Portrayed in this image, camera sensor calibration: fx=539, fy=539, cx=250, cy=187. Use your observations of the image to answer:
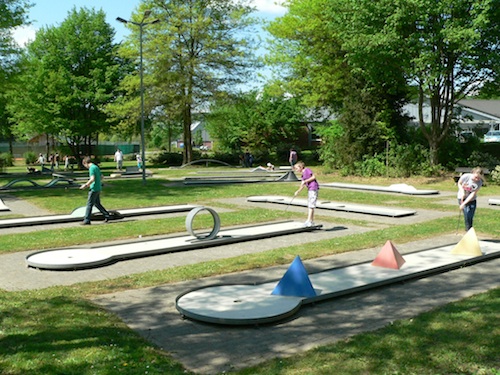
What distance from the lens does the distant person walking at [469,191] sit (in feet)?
36.8

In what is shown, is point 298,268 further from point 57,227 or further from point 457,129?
point 457,129

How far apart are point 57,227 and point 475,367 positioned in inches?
466

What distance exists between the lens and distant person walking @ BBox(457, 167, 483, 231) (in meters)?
11.2

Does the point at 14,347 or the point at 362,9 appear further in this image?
the point at 362,9

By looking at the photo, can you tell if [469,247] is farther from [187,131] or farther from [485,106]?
[485,106]

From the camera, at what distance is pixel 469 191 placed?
37.4 feet

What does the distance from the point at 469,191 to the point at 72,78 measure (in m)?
37.1

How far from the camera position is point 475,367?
4.92 meters

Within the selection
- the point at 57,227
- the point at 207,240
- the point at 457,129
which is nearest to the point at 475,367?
the point at 207,240

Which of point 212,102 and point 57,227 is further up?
point 212,102

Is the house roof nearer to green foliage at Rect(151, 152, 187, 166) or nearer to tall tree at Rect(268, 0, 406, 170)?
tall tree at Rect(268, 0, 406, 170)

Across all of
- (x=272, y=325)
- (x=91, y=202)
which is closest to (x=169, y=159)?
(x=91, y=202)

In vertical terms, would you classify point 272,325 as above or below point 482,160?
below

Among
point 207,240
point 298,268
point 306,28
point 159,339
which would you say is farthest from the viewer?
point 306,28
